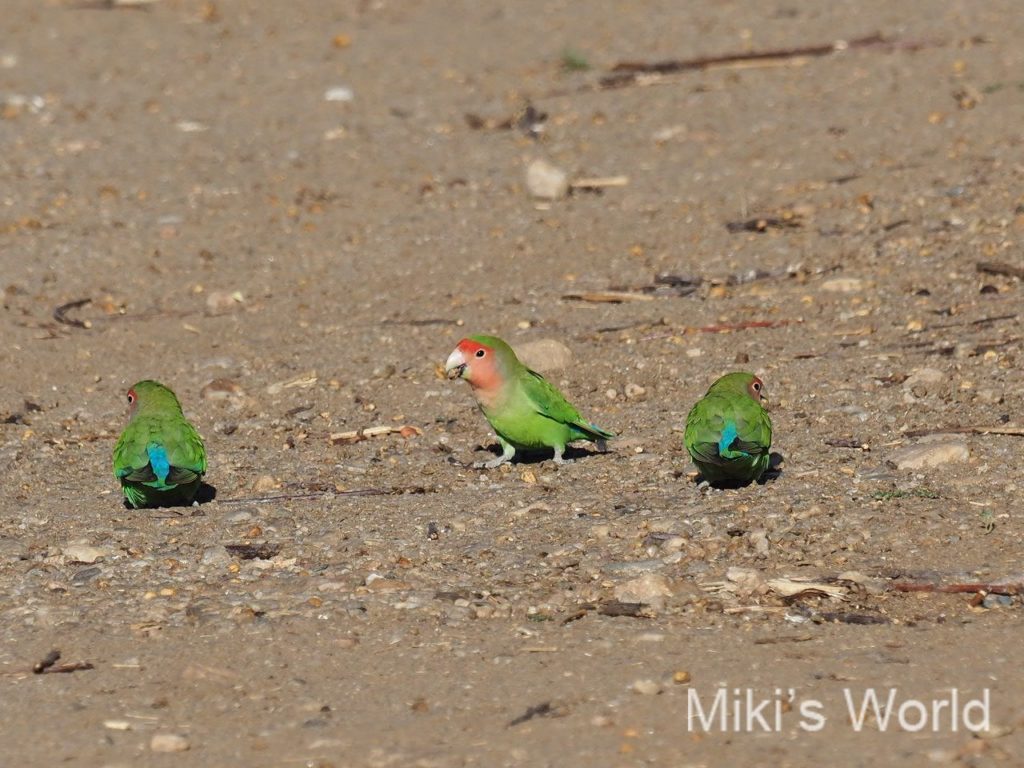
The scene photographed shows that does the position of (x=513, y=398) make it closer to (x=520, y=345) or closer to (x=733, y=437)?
(x=733, y=437)

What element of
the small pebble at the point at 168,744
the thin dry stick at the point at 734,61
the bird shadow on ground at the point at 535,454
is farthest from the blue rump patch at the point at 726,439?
the thin dry stick at the point at 734,61

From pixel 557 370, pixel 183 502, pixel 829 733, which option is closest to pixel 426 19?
pixel 557 370

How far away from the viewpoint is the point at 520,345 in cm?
818

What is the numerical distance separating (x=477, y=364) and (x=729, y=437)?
4.39 feet

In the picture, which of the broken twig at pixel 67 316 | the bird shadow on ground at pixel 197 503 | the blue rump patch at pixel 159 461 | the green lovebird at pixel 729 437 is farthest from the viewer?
the broken twig at pixel 67 316

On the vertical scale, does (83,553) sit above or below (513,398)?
below

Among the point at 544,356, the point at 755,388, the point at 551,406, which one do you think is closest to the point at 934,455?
the point at 755,388

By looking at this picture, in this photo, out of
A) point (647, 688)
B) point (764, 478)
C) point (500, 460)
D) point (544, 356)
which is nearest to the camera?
point (647, 688)

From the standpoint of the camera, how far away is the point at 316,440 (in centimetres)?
732

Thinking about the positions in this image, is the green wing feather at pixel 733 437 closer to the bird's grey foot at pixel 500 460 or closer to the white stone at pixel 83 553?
the bird's grey foot at pixel 500 460

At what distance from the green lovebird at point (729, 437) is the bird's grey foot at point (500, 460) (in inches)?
39.4

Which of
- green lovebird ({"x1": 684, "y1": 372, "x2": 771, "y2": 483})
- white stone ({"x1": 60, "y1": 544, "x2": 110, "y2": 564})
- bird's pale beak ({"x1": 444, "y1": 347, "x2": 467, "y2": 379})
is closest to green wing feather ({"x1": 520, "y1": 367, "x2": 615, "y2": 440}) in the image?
Result: bird's pale beak ({"x1": 444, "y1": 347, "x2": 467, "y2": 379})

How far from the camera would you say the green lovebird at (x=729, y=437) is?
589 centimetres

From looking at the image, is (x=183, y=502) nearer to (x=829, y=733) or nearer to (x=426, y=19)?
(x=829, y=733)
